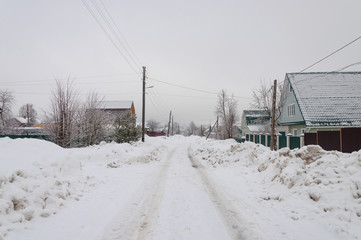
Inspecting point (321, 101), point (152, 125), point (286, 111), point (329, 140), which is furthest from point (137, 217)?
point (152, 125)

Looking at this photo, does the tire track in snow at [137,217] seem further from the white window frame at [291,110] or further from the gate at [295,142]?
the white window frame at [291,110]

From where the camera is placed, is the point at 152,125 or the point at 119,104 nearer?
the point at 119,104

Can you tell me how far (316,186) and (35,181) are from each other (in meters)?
7.78

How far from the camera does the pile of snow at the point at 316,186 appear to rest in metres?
4.77

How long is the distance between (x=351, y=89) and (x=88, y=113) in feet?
94.9

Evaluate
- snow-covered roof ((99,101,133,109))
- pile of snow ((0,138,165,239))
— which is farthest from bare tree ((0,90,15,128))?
pile of snow ((0,138,165,239))

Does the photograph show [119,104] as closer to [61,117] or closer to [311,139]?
[61,117]

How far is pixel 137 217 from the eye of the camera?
193 inches

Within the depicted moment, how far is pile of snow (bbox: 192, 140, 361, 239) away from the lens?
4773 millimetres

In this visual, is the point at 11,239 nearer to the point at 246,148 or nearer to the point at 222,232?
the point at 222,232

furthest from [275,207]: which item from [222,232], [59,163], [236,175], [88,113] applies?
[88,113]

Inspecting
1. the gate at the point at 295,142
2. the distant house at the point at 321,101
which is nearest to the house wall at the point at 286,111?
the distant house at the point at 321,101

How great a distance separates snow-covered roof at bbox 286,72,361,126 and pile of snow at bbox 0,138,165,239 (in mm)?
21264

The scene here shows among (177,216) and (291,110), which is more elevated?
(291,110)
